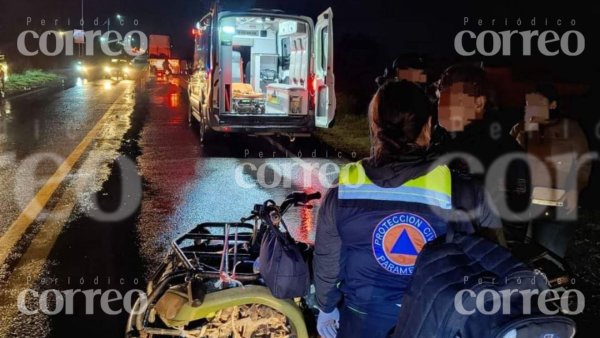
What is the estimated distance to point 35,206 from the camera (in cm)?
711

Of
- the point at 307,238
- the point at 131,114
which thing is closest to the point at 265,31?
the point at 131,114

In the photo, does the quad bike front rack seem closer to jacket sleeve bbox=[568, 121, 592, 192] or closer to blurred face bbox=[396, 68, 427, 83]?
jacket sleeve bbox=[568, 121, 592, 192]

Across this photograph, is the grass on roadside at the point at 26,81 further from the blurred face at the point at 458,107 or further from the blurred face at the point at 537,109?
the blurred face at the point at 458,107

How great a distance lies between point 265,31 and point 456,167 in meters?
12.6

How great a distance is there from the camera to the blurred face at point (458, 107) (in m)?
2.84

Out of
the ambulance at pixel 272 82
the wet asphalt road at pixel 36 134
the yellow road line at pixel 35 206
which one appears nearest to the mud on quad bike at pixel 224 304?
the yellow road line at pixel 35 206

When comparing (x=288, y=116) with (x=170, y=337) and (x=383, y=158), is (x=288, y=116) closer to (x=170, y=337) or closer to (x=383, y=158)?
(x=170, y=337)

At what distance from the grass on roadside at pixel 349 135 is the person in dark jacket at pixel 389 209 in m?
8.63

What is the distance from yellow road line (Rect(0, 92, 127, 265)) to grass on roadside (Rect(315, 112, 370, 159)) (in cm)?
470

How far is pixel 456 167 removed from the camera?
2.81 m

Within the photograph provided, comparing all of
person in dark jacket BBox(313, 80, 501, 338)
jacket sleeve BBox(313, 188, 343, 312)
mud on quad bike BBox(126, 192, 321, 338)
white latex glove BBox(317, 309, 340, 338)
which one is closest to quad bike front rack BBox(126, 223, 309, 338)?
mud on quad bike BBox(126, 192, 321, 338)

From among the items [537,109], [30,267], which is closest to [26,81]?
[30,267]

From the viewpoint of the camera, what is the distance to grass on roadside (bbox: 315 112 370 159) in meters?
11.5

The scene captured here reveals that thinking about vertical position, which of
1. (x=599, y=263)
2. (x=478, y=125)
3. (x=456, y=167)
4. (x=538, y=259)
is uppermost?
(x=478, y=125)
